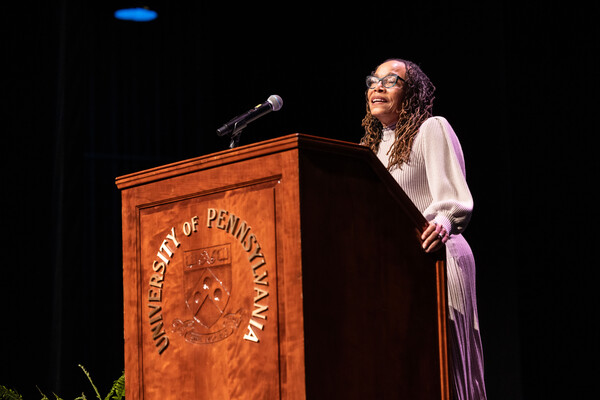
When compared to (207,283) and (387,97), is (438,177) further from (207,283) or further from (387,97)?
(207,283)

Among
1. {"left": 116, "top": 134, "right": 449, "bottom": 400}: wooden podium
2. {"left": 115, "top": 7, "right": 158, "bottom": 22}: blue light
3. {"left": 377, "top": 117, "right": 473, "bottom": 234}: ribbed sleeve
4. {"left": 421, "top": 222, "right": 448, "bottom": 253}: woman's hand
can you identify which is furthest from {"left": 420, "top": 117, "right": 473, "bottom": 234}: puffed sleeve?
{"left": 115, "top": 7, "right": 158, "bottom": 22}: blue light

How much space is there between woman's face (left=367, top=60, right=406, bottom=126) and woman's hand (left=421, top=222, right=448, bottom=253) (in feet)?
2.05

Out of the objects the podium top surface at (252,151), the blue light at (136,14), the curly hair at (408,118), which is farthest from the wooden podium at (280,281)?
the blue light at (136,14)

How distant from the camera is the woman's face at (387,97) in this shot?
2.55 metres

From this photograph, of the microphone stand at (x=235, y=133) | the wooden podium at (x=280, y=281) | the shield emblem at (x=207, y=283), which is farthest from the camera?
the microphone stand at (x=235, y=133)

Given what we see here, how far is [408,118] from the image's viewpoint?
2516 millimetres

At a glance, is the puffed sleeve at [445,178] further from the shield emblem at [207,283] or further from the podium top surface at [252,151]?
the shield emblem at [207,283]

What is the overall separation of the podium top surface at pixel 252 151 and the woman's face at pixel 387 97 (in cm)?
77

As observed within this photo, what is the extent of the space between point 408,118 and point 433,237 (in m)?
0.61

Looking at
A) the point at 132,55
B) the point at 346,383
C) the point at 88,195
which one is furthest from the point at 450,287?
the point at 132,55

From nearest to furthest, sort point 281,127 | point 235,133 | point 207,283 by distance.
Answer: point 207,283
point 235,133
point 281,127

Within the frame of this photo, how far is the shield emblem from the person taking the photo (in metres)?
1.76

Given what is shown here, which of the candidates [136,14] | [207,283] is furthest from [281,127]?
[207,283]

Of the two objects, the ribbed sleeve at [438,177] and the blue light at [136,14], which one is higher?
the blue light at [136,14]
